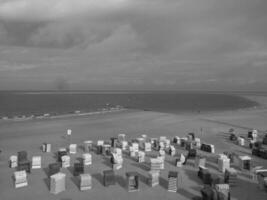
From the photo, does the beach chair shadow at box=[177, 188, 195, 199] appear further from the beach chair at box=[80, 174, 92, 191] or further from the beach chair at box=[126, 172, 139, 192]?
the beach chair at box=[80, 174, 92, 191]

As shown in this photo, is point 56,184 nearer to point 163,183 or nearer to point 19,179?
point 19,179

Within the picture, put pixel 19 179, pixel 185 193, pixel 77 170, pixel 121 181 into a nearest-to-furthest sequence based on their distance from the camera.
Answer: pixel 185 193
pixel 19 179
pixel 121 181
pixel 77 170

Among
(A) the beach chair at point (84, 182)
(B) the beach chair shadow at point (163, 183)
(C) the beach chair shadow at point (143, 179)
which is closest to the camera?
(A) the beach chair at point (84, 182)

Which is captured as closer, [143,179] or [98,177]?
[143,179]

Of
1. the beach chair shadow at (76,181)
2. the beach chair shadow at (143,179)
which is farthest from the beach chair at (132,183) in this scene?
the beach chair shadow at (76,181)

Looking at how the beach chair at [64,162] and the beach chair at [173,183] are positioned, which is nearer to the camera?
the beach chair at [173,183]

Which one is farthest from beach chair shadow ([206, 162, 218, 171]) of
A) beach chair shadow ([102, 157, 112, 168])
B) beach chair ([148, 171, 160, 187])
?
beach chair shadow ([102, 157, 112, 168])

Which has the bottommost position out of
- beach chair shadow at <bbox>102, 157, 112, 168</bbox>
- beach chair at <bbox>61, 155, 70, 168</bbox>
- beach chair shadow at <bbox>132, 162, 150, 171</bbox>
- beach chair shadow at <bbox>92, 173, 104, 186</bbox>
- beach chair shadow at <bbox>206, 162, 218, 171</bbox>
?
beach chair shadow at <bbox>206, 162, 218, 171</bbox>

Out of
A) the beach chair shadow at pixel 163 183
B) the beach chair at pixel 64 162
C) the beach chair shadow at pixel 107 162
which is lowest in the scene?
the beach chair shadow at pixel 107 162

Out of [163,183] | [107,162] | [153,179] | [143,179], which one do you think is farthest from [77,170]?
[163,183]

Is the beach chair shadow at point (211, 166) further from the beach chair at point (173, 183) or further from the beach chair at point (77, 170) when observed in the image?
the beach chair at point (77, 170)

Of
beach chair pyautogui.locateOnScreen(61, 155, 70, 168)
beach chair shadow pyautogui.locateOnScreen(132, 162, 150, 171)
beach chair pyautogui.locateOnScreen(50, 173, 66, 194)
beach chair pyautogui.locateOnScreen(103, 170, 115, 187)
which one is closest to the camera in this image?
beach chair pyautogui.locateOnScreen(50, 173, 66, 194)

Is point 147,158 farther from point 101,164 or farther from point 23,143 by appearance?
point 23,143

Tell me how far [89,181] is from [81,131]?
23.6 meters
